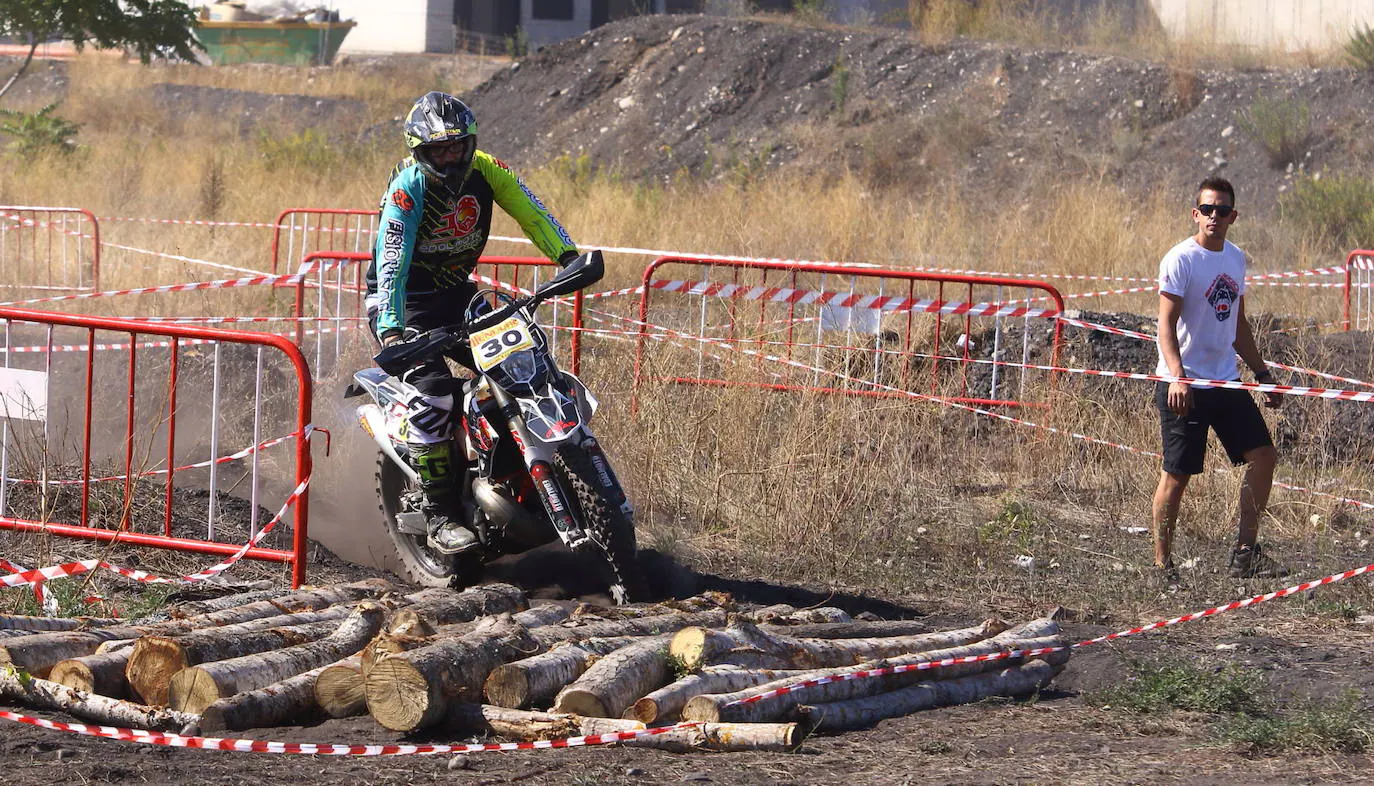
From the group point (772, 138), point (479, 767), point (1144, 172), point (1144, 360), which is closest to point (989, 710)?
point (479, 767)

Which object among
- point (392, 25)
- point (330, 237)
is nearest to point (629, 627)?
point (330, 237)

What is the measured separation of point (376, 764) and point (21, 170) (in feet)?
81.3

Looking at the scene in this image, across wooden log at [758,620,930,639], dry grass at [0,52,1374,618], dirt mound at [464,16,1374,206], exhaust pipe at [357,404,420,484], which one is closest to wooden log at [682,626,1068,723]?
wooden log at [758,620,930,639]

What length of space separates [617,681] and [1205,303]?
407cm

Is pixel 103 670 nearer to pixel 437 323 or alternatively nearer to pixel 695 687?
pixel 695 687

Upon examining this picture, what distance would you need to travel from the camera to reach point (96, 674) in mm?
4969

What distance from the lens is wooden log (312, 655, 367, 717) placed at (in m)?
4.93

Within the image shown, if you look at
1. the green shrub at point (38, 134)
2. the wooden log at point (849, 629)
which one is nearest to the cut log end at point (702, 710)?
the wooden log at point (849, 629)

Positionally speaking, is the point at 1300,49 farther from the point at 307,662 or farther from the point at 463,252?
the point at 307,662

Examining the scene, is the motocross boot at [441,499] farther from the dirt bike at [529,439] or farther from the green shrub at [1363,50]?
the green shrub at [1363,50]

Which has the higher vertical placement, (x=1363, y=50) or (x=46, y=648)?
(x=1363, y=50)

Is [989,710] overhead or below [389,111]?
below

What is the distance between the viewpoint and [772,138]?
28.3 metres

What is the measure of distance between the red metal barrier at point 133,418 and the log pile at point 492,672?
4.03 feet
